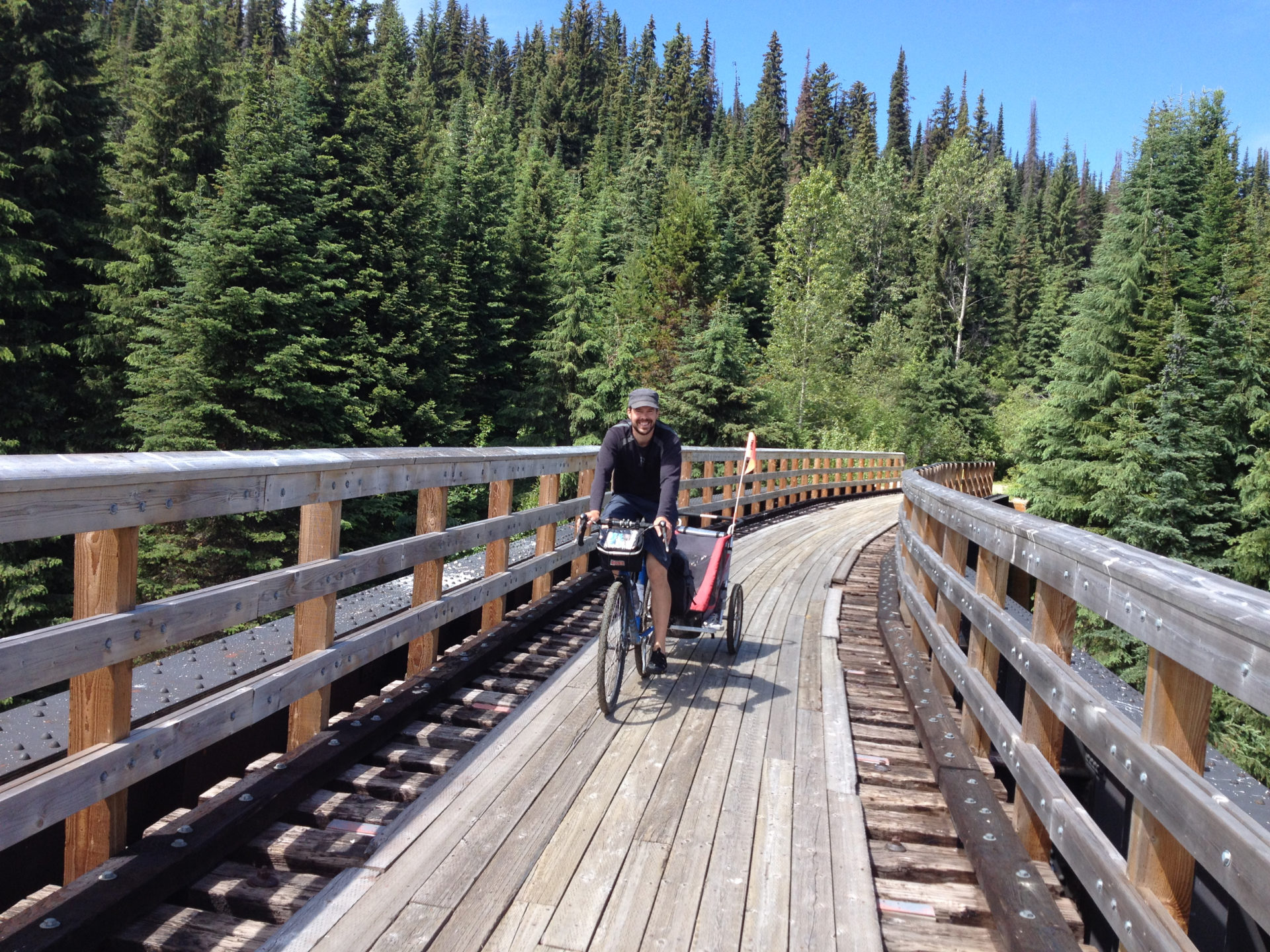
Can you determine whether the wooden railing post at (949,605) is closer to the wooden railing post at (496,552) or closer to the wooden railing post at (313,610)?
the wooden railing post at (496,552)

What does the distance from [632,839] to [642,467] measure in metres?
2.47

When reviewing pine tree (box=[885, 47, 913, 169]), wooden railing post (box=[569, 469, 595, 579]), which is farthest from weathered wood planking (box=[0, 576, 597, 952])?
pine tree (box=[885, 47, 913, 169])

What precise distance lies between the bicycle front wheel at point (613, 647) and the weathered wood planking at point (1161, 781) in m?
1.93

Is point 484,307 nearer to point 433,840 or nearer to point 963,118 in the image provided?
point 433,840

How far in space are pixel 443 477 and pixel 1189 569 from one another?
11.2 ft

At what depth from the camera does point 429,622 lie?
454cm

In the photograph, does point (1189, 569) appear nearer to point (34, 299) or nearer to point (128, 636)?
point (128, 636)

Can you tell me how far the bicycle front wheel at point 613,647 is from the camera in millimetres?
4369

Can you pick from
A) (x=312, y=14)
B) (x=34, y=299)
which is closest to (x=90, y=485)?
(x=34, y=299)

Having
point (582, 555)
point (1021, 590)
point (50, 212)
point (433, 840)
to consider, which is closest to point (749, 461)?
point (582, 555)

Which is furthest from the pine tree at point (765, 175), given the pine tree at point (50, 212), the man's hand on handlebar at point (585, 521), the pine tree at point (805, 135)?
the man's hand on handlebar at point (585, 521)

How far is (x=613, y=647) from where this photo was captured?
454 cm

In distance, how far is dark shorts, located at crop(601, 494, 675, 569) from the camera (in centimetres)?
496

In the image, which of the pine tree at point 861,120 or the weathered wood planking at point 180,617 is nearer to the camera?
the weathered wood planking at point 180,617
